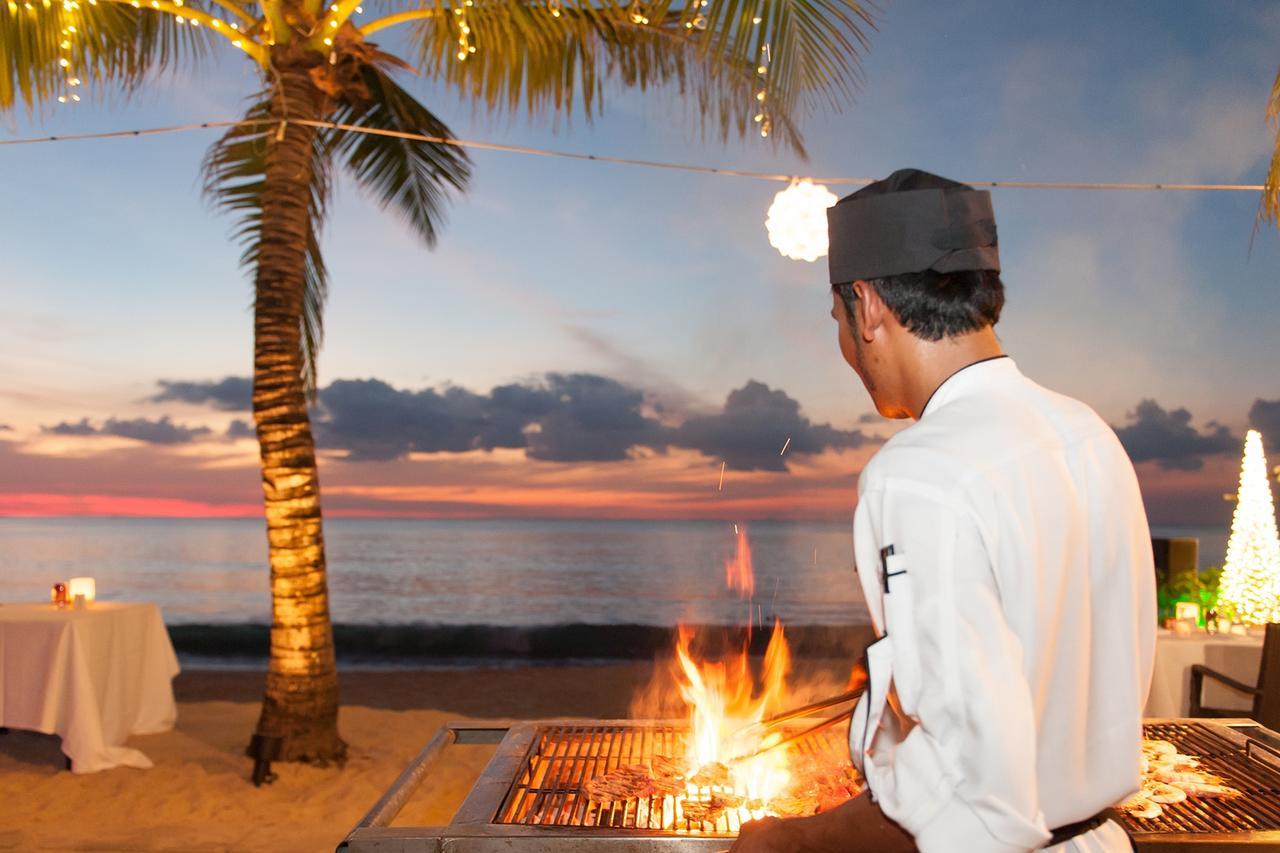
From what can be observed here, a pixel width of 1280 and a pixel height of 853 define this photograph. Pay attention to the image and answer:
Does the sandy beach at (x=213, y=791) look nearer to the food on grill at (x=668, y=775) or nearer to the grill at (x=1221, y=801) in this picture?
the food on grill at (x=668, y=775)

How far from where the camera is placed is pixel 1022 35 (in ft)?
43.1

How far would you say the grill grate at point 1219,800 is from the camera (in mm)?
2586

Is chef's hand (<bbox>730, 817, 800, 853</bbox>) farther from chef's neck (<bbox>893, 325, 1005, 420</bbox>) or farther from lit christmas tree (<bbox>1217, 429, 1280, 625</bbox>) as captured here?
lit christmas tree (<bbox>1217, 429, 1280, 625</bbox>)

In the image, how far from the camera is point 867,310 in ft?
4.54

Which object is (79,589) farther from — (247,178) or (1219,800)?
(1219,800)

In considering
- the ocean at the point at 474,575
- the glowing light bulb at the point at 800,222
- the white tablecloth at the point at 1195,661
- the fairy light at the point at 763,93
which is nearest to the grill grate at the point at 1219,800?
the glowing light bulb at the point at 800,222

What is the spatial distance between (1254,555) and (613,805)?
6.27m

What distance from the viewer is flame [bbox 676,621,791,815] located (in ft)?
9.96

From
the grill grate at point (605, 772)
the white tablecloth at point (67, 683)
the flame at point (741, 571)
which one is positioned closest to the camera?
the grill grate at point (605, 772)

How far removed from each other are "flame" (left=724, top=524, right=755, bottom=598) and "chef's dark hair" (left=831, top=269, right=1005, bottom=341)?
98.1 feet

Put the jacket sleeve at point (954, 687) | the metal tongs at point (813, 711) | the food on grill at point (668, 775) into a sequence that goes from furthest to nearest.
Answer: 1. the food on grill at point (668, 775)
2. the metal tongs at point (813, 711)
3. the jacket sleeve at point (954, 687)

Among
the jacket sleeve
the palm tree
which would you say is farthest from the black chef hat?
the palm tree

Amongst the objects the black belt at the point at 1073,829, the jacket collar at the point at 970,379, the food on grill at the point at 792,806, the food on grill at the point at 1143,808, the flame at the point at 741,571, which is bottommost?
the flame at the point at 741,571

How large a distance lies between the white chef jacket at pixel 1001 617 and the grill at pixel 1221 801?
85 centimetres
